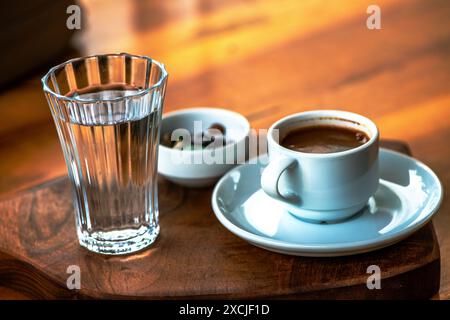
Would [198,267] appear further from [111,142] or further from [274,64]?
[274,64]

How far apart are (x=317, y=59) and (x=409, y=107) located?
0.26 metres

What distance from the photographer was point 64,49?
5.02 feet

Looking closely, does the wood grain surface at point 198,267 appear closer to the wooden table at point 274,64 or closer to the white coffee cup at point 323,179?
the white coffee cup at point 323,179

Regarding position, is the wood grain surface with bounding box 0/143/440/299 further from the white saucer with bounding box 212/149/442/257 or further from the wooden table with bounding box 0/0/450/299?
the wooden table with bounding box 0/0/450/299

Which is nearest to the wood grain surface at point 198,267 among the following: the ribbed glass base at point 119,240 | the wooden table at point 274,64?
the ribbed glass base at point 119,240

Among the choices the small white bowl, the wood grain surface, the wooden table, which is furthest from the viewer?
the wooden table

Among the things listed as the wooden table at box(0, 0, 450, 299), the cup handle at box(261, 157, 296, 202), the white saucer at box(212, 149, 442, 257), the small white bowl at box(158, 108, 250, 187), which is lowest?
the wooden table at box(0, 0, 450, 299)

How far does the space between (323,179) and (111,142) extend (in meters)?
0.21

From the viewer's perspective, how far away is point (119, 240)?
775 mm

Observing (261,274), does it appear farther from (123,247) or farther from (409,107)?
(409,107)

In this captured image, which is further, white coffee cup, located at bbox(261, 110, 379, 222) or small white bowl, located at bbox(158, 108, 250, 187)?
small white bowl, located at bbox(158, 108, 250, 187)

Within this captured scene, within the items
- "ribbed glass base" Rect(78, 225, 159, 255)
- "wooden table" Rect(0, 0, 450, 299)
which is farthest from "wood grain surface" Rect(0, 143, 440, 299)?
A: "wooden table" Rect(0, 0, 450, 299)

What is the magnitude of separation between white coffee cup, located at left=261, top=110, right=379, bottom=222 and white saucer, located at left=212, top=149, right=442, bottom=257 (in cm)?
2

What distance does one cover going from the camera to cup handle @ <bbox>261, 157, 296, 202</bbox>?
28.8 inches
